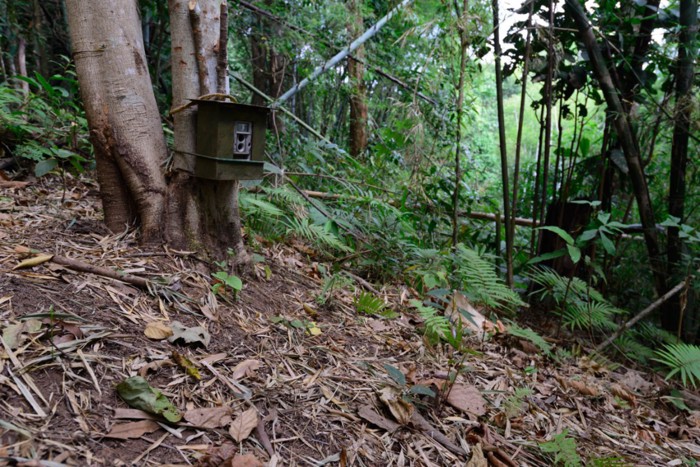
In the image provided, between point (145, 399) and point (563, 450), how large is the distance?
123 cm

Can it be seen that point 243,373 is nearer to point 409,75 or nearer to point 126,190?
point 126,190

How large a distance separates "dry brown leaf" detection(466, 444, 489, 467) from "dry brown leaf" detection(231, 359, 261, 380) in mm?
699

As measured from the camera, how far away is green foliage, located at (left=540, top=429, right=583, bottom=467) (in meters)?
1.43

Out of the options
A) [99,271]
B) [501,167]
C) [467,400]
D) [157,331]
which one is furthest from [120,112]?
[501,167]

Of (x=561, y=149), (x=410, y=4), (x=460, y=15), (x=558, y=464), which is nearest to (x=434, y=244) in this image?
(x=561, y=149)

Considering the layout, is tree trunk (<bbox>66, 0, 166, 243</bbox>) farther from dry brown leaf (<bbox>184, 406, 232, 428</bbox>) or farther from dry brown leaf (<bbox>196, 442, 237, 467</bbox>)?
dry brown leaf (<bbox>196, 442, 237, 467</bbox>)

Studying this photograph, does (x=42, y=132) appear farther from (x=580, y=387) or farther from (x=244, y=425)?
(x=580, y=387)

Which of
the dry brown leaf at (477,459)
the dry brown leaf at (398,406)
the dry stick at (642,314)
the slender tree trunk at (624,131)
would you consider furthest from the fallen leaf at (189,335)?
the slender tree trunk at (624,131)

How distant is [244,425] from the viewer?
4.05ft

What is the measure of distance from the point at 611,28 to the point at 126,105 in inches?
123

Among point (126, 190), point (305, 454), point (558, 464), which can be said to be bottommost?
point (558, 464)

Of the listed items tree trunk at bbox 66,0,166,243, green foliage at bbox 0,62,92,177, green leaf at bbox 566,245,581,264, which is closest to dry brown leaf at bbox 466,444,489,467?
green leaf at bbox 566,245,581,264

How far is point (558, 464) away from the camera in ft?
4.95

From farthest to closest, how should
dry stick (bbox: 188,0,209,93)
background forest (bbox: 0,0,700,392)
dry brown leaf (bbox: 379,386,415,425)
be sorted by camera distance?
1. background forest (bbox: 0,0,700,392)
2. dry stick (bbox: 188,0,209,93)
3. dry brown leaf (bbox: 379,386,415,425)
